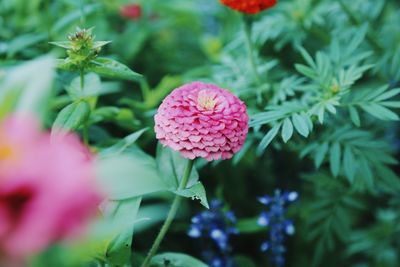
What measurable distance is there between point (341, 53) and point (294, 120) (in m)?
0.32

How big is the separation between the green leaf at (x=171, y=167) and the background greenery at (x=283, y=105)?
1 centimetres

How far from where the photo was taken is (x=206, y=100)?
903mm

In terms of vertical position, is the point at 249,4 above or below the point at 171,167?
above

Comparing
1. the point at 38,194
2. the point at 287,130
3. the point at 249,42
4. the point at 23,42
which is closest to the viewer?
the point at 38,194

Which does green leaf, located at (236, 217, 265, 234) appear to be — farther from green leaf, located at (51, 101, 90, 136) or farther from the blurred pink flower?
the blurred pink flower

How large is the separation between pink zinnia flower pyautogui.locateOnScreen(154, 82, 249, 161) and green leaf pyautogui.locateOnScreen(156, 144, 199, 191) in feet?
0.34

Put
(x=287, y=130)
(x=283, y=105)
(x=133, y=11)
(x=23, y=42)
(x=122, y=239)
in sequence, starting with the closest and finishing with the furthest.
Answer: (x=122, y=239), (x=287, y=130), (x=283, y=105), (x=23, y=42), (x=133, y=11)

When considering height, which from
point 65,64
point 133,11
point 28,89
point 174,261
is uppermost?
point 28,89

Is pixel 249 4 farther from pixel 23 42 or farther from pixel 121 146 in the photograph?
pixel 23 42

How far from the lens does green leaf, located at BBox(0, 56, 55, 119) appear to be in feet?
1.70

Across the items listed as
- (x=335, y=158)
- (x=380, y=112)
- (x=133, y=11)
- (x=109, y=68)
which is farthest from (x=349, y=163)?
(x=133, y=11)

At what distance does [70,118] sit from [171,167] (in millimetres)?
198

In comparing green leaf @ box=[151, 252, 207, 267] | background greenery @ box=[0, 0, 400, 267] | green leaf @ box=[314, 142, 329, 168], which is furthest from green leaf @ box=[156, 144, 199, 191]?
green leaf @ box=[314, 142, 329, 168]

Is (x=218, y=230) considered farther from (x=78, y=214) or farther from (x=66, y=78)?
(x=78, y=214)
